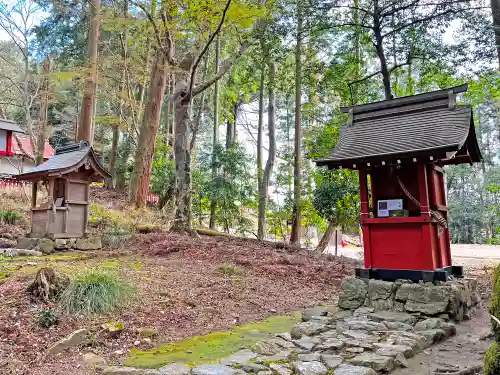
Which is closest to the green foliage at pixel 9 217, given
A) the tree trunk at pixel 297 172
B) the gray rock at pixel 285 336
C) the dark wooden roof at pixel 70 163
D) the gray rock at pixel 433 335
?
the dark wooden roof at pixel 70 163

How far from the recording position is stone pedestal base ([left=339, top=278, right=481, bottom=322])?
559 centimetres

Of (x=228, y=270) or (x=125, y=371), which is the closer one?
(x=125, y=371)

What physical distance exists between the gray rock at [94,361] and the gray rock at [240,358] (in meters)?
1.12

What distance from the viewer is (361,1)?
521 inches

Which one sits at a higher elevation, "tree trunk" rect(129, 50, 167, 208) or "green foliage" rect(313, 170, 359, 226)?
"tree trunk" rect(129, 50, 167, 208)

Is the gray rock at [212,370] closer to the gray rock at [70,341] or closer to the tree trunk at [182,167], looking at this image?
the gray rock at [70,341]

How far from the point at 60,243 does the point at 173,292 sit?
17.4 feet

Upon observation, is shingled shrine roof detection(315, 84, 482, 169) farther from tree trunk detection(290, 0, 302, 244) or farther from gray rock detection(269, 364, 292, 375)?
tree trunk detection(290, 0, 302, 244)

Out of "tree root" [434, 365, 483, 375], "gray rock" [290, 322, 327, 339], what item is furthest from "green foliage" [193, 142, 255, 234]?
"tree root" [434, 365, 483, 375]

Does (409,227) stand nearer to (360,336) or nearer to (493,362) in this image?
(360,336)

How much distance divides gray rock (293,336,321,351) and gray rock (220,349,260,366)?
0.62 meters

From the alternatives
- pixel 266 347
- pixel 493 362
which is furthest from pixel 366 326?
pixel 493 362

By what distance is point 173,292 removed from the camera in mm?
5941

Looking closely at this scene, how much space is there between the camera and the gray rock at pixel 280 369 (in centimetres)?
346
